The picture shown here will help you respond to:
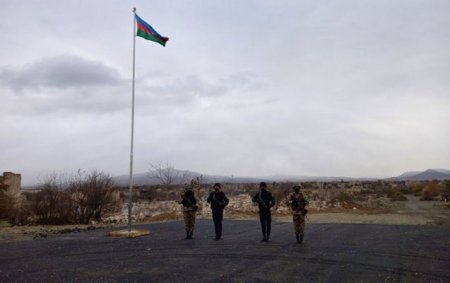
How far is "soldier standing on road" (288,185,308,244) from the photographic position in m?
15.0

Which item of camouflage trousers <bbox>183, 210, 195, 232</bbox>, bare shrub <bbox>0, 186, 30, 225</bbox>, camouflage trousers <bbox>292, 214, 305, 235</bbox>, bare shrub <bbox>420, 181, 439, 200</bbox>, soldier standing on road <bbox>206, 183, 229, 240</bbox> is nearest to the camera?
camouflage trousers <bbox>292, 214, 305, 235</bbox>

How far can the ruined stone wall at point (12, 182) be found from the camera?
30328 mm

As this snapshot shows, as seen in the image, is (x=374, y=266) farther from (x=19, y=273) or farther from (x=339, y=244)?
(x=19, y=273)

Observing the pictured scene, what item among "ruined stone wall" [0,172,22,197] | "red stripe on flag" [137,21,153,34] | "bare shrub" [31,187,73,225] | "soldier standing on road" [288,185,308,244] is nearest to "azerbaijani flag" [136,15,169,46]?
"red stripe on flag" [137,21,153,34]

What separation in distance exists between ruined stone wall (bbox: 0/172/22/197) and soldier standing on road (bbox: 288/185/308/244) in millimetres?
21673

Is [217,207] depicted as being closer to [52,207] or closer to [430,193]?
[52,207]

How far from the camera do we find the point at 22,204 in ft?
99.1

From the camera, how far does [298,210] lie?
1520 cm

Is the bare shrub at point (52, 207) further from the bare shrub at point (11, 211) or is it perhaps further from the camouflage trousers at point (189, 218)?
the camouflage trousers at point (189, 218)

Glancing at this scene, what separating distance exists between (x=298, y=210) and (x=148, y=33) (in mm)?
9900

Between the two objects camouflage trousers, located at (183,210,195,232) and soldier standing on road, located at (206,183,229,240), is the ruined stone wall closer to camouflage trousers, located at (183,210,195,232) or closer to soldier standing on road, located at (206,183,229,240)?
camouflage trousers, located at (183,210,195,232)

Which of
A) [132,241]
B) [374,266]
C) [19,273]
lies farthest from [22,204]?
[374,266]

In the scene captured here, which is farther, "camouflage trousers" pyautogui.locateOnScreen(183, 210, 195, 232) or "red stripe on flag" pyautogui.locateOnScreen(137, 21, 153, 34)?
"red stripe on flag" pyautogui.locateOnScreen(137, 21, 153, 34)

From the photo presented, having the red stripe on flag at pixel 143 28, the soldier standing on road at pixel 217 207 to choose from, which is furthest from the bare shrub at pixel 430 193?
the red stripe on flag at pixel 143 28
